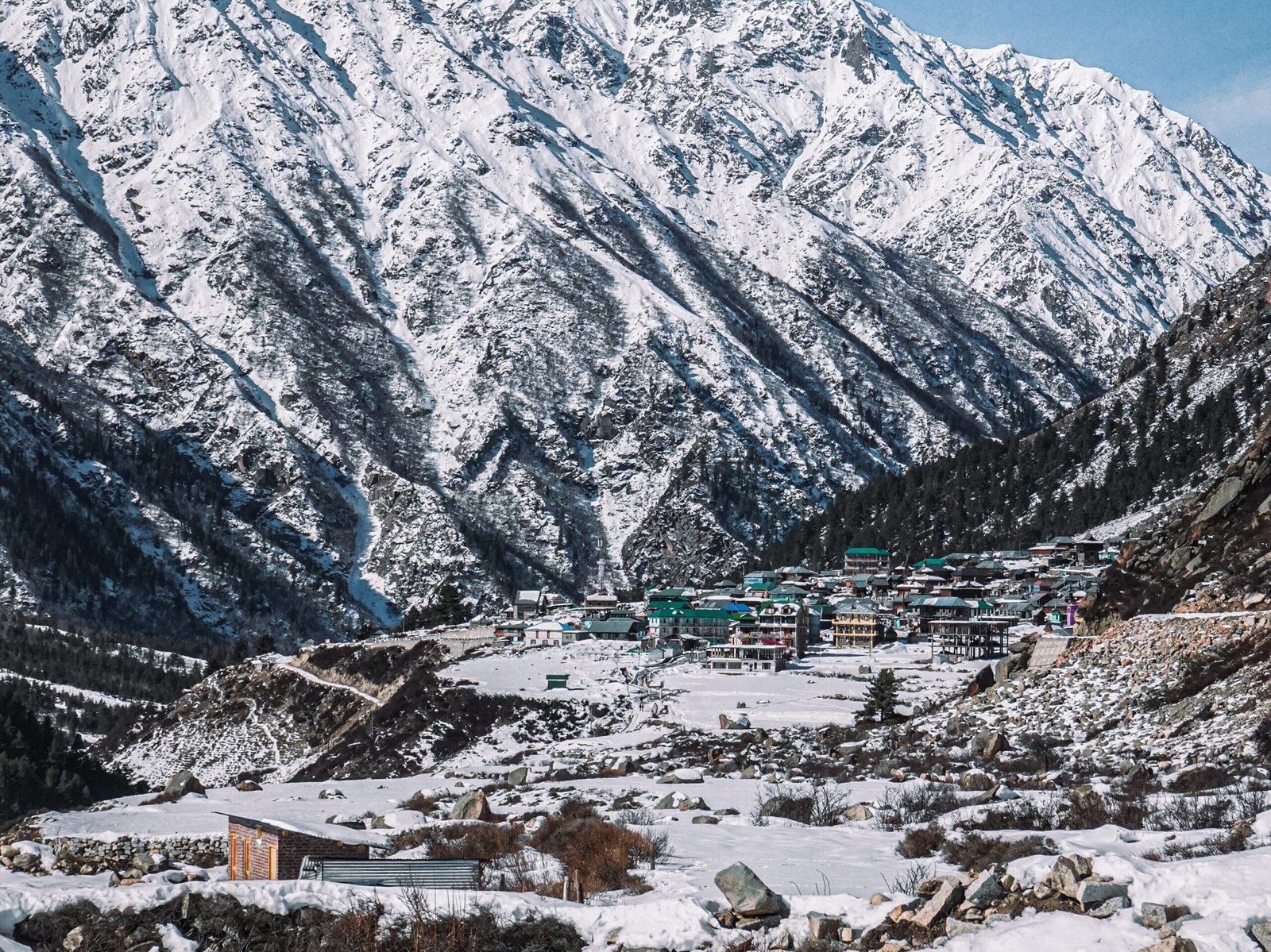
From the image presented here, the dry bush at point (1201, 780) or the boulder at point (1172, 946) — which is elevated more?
the dry bush at point (1201, 780)

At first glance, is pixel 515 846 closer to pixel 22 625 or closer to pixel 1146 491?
pixel 1146 491

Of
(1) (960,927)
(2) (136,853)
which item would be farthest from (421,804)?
(1) (960,927)

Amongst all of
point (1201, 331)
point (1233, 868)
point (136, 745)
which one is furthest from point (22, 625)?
point (1233, 868)

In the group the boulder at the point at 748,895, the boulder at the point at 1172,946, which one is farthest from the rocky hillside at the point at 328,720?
the boulder at the point at 1172,946

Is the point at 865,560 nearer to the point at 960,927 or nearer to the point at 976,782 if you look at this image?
the point at 976,782

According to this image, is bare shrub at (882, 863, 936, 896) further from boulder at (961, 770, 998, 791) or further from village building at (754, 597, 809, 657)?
village building at (754, 597, 809, 657)

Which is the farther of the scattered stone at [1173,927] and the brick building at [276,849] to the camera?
the brick building at [276,849]

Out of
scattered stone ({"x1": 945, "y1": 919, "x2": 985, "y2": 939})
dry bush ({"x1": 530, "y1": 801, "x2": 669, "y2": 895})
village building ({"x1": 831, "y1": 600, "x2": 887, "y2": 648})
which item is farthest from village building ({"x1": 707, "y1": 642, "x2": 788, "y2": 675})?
scattered stone ({"x1": 945, "y1": 919, "x2": 985, "y2": 939})

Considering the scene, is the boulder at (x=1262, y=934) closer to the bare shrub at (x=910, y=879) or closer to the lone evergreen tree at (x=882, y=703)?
the bare shrub at (x=910, y=879)
